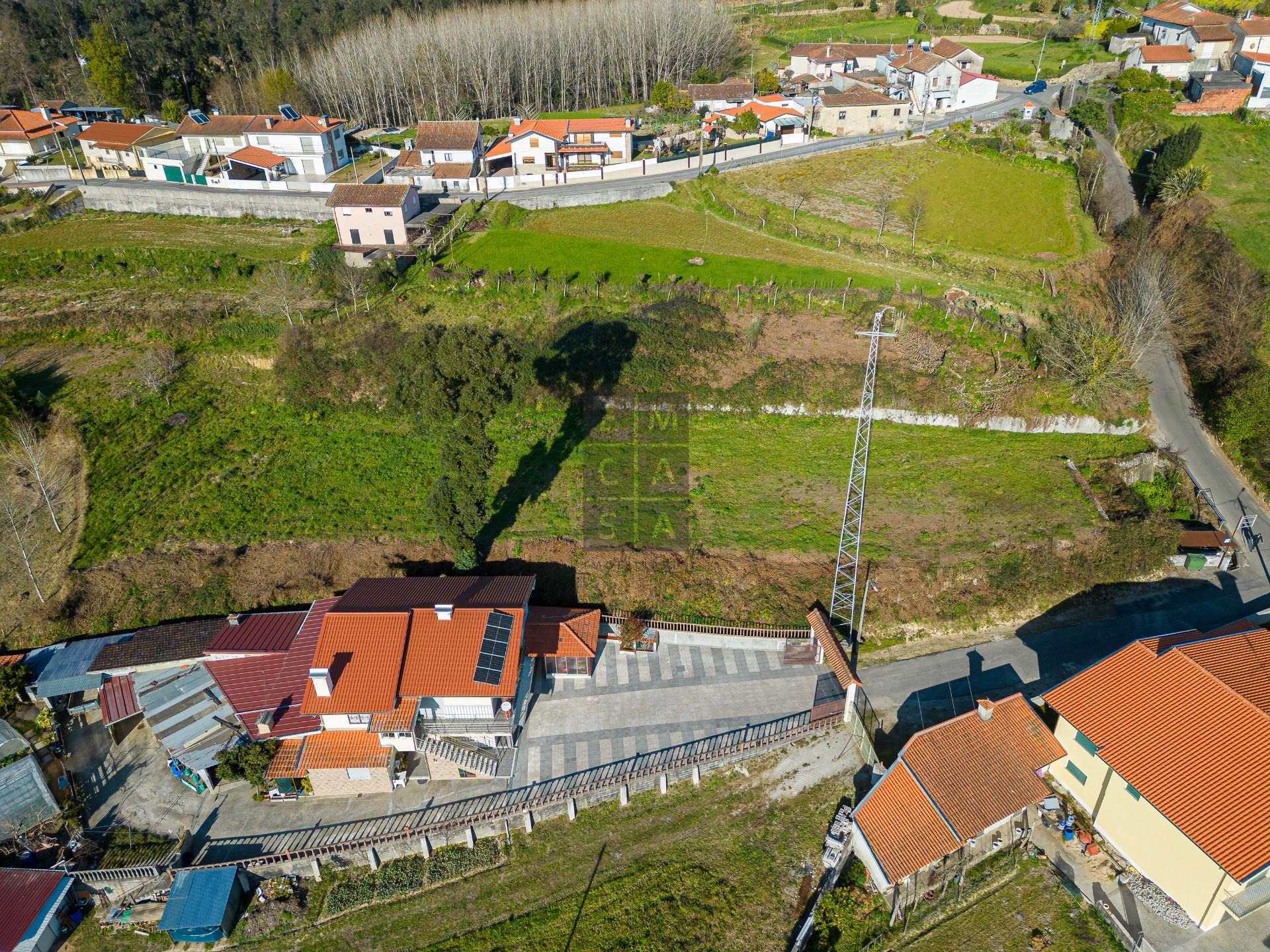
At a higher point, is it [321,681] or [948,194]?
[948,194]

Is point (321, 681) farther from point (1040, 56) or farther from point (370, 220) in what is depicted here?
point (1040, 56)

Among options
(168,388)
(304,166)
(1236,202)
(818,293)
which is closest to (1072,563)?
(818,293)

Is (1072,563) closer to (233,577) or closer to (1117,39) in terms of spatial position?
(233,577)

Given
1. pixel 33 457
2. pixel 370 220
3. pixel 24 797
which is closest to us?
pixel 24 797

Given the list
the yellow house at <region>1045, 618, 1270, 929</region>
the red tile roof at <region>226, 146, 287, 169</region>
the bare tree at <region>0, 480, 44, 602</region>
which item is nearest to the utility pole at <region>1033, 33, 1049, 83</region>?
the red tile roof at <region>226, 146, 287, 169</region>

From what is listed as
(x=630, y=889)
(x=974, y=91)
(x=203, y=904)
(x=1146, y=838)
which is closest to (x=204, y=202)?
(x=203, y=904)

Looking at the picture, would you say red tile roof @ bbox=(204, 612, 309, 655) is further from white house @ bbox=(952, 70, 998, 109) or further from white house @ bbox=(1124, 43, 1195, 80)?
white house @ bbox=(1124, 43, 1195, 80)

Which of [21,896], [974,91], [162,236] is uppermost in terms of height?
[974,91]

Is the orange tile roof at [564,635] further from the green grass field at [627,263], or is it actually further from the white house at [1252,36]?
the white house at [1252,36]
